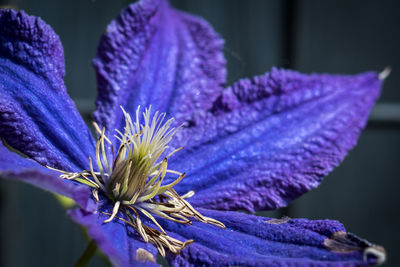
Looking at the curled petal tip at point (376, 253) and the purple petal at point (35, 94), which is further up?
the purple petal at point (35, 94)

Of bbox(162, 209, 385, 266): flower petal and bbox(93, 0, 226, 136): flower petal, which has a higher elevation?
bbox(93, 0, 226, 136): flower petal

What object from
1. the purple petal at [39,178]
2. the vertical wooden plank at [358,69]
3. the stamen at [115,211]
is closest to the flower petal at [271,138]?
the stamen at [115,211]

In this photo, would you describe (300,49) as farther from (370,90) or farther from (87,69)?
(370,90)

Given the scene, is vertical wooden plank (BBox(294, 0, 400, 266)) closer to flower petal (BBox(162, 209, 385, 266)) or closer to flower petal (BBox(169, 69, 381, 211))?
flower petal (BBox(169, 69, 381, 211))

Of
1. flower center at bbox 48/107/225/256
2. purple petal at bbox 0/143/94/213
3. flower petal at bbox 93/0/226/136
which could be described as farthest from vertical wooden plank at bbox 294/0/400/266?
purple petal at bbox 0/143/94/213

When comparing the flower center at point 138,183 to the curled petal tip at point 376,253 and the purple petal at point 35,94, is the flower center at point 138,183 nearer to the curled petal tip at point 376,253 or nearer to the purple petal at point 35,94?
the purple petal at point 35,94

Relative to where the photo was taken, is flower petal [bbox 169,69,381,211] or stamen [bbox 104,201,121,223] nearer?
stamen [bbox 104,201,121,223]
